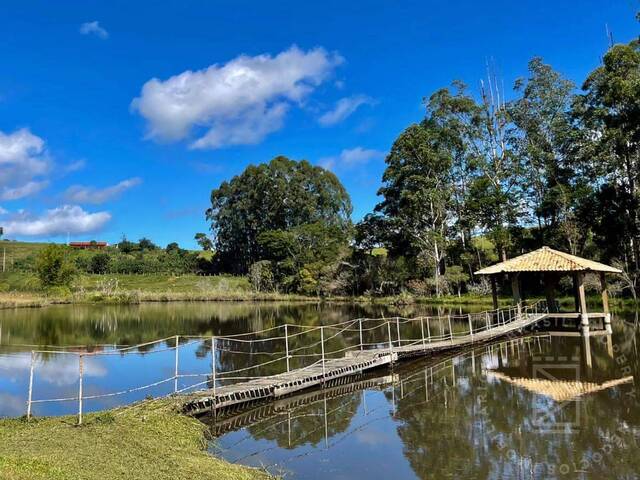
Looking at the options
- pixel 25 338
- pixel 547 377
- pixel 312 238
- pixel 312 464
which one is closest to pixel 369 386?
pixel 547 377

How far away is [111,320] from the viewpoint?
28281 millimetres

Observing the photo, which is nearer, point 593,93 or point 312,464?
point 312,464

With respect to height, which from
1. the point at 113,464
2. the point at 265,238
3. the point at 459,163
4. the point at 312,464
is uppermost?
the point at 459,163

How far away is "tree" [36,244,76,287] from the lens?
41.8 m

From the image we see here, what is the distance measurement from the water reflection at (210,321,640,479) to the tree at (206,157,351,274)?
4586 cm

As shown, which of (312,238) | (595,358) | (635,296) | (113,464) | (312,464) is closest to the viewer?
(113,464)

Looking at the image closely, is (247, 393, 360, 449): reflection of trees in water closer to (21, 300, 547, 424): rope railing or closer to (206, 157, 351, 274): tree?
(21, 300, 547, 424): rope railing

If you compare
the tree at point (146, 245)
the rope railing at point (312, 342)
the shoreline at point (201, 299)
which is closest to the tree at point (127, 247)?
the tree at point (146, 245)

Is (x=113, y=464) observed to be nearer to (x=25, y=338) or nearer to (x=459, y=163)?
(x=25, y=338)

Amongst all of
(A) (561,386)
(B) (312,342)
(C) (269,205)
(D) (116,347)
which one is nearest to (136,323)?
(D) (116,347)

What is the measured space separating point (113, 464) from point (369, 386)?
7369 millimetres

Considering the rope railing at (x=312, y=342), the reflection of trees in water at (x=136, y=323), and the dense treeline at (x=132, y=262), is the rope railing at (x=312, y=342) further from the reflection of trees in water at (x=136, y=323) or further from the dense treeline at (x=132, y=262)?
the dense treeline at (x=132, y=262)

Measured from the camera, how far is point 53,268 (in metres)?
41.9

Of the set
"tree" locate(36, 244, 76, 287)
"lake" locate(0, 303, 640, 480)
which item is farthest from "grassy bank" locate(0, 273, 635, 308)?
"lake" locate(0, 303, 640, 480)
